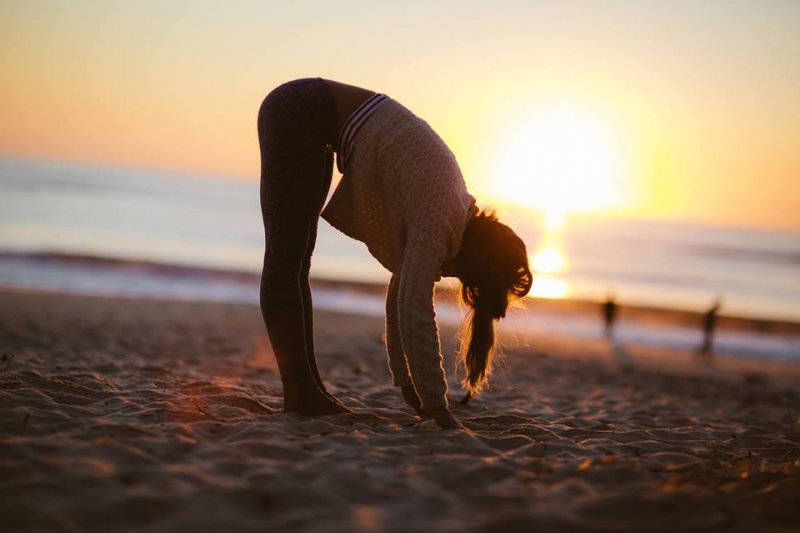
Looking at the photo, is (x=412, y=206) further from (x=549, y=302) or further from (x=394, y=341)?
(x=549, y=302)

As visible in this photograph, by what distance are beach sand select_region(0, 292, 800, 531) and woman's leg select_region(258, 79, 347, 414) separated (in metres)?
0.46

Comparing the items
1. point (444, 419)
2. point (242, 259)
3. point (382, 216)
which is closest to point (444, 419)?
point (444, 419)

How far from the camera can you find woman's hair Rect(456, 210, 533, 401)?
3145mm

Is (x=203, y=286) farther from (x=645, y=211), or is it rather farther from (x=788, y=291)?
(x=645, y=211)

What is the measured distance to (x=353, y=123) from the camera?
311cm

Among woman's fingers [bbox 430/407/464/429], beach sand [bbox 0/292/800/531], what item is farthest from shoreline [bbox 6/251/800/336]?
woman's fingers [bbox 430/407/464/429]

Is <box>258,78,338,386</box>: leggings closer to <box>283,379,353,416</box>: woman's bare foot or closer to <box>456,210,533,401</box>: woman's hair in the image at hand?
<box>283,379,353,416</box>: woman's bare foot

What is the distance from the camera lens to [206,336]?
8.27 metres

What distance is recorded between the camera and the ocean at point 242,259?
623 inches

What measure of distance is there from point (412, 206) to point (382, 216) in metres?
0.28

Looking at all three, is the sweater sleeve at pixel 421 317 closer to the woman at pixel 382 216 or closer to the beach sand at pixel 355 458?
the woman at pixel 382 216

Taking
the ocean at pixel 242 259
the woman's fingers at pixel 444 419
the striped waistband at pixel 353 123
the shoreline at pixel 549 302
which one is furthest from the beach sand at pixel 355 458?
the shoreline at pixel 549 302

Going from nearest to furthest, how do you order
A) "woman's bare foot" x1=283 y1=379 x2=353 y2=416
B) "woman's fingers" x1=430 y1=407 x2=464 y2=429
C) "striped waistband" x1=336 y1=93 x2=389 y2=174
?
"striped waistband" x1=336 y1=93 x2=389 y2=174 < "woman's fingers" x1=430 y1=407 x2=464 y2=429 < "woman's bare foot" x1=283 y1=379 x2=353 y2=416

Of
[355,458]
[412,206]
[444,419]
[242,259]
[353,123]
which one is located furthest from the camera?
[242,259]
